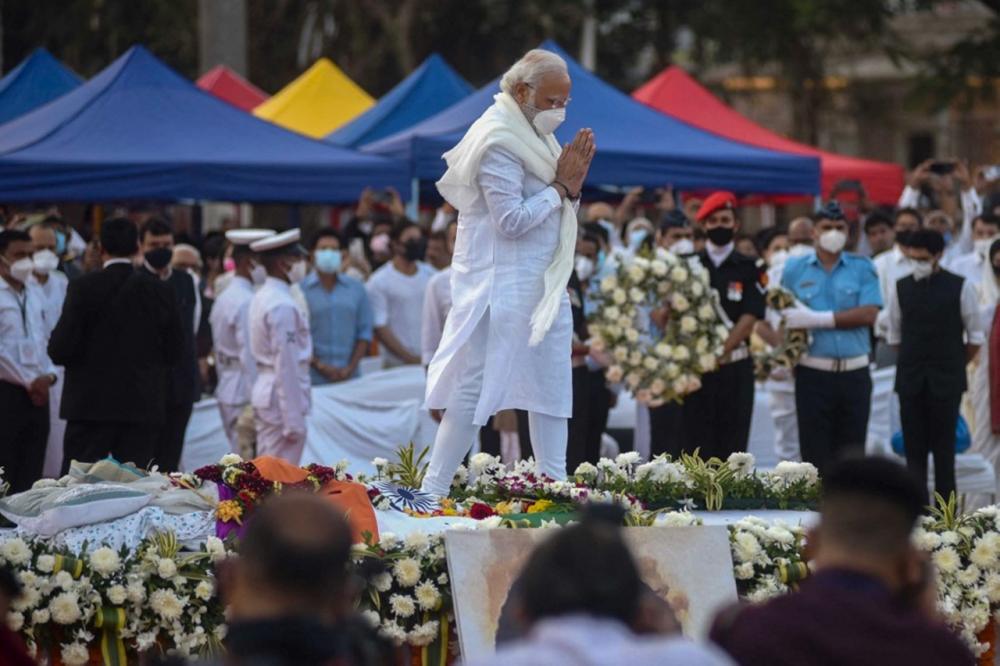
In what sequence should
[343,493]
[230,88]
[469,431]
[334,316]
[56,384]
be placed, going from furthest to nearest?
1. [230,88]
2. [334,316]
3. [56,384]
4. [469,431]
5. [343,493]

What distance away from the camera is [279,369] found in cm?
1259

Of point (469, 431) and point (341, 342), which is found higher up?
point (469, 431)

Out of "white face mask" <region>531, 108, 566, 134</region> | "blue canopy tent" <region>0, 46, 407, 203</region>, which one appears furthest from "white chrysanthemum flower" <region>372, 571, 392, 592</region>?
"blue canopy tent" <region>0, 46, 407, 203</region>

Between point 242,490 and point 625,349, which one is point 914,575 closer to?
point 242,490

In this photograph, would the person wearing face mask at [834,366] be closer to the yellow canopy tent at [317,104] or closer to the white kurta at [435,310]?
the white kurta at [435,310]

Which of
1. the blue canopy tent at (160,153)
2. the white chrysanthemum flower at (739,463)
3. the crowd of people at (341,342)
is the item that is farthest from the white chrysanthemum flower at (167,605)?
the blue canopy tent at (160,153)

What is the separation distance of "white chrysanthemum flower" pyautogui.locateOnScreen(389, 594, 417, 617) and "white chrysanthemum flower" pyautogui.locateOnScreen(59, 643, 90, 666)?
115 centimetres

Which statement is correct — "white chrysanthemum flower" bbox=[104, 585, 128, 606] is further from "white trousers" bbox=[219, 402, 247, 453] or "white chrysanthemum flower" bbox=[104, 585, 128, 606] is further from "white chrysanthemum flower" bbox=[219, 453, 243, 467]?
"white trousers" bbox=[219, 402, 247, 453]

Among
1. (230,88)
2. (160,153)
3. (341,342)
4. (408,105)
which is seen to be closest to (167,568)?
(341,342)

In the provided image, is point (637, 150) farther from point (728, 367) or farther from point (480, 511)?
point (480, 511)

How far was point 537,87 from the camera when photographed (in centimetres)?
872

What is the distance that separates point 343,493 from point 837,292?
5.70 meters

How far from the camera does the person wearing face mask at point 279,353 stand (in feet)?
41.3

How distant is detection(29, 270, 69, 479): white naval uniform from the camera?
11953 millimetres
